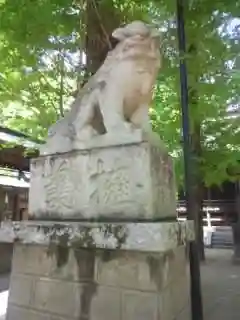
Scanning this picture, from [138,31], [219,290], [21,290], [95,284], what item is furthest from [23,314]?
[219,290]

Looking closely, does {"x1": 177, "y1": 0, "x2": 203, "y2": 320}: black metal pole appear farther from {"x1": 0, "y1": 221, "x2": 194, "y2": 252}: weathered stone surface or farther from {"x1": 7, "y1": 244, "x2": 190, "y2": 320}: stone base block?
{"x1": 0, "y1": 221, "x2": 194, "y2": 252}: weathered stone surface

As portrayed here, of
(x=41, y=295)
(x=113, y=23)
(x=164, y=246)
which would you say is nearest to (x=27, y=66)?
(x=113, y=23)

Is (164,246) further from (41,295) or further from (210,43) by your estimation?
(210,43)

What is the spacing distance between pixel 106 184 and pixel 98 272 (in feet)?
2.23

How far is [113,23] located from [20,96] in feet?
7.66

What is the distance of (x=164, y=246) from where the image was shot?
2.19 meters

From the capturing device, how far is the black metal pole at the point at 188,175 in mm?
3371

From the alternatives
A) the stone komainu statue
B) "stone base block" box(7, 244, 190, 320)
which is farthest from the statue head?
"stone base block" box(7, 244, 190, 320)

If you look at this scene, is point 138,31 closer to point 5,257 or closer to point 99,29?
point 99,29

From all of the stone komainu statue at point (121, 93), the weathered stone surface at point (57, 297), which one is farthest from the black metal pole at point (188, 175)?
the weathered stone surface at point (57, 297)

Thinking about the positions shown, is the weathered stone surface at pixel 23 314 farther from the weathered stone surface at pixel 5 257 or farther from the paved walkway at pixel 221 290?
the weathered stone surface at pixel 5 257

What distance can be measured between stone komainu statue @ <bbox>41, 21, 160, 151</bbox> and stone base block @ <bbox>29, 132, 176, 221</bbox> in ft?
0.62

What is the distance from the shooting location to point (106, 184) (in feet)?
8.90

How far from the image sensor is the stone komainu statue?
2.79 meters
